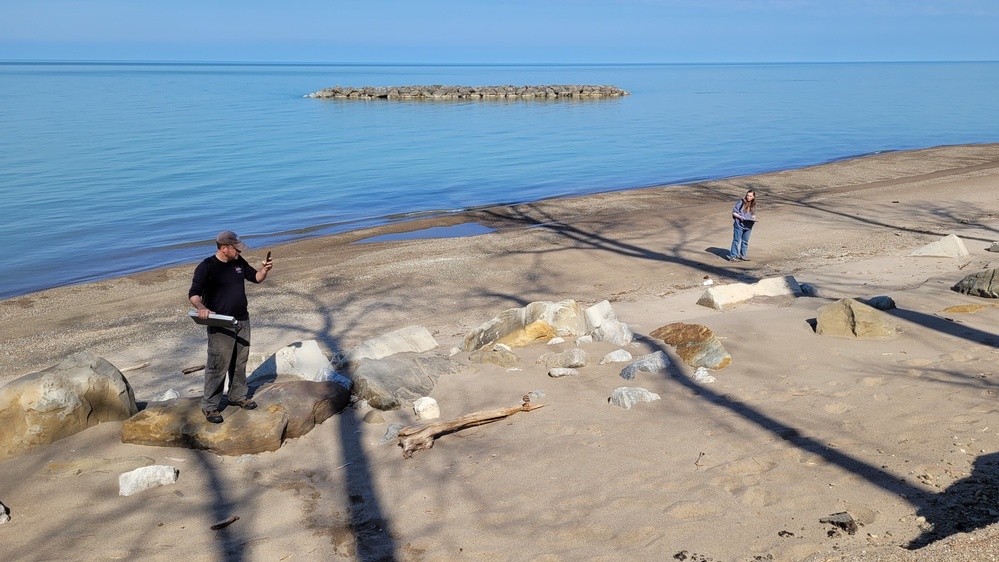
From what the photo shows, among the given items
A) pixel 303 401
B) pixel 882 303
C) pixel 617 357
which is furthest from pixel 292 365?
pixel 882 303

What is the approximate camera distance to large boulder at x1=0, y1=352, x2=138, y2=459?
7043 mm

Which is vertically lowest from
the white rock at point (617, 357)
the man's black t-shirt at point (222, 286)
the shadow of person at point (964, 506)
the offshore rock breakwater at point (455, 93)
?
the offshore rock breakwater at point (455, 93)

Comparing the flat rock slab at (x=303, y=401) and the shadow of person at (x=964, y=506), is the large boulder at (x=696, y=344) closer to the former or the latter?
the shadow of person at (x=964, y=506)

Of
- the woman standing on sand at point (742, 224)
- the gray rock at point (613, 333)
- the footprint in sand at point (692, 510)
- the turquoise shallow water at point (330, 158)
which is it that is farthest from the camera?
the turquoise shallow water at point (330, 158)

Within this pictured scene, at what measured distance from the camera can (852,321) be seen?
28.5 feet

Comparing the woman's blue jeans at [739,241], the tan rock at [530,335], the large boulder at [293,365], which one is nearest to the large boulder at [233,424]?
the large boulder at [293,365]

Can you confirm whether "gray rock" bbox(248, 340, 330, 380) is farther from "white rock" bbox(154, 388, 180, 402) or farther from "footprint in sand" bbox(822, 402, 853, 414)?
"footprint in sand" bbox(822, 402, 853, 414)

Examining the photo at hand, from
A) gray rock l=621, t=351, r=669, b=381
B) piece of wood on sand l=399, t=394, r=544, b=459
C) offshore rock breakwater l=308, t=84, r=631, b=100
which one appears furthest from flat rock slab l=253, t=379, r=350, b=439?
offshore rock breakwater l=308, t=84, r=631, b=100

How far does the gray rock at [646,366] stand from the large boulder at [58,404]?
15.8ft

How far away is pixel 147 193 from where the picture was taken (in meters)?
27.2

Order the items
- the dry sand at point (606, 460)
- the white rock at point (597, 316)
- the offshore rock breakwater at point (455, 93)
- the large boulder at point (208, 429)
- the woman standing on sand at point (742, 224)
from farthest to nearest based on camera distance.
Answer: the offshore rock breakwater at point (455, 93)
the woman standing on sand at point (742, 224)
the white rock at point (597, 316)
the large boulder at point (208, 429)
the dry sand at point (606, 460)

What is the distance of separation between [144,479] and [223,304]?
4.98 ft

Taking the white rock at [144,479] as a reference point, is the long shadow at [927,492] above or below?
above

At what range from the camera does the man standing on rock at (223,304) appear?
6.68m
